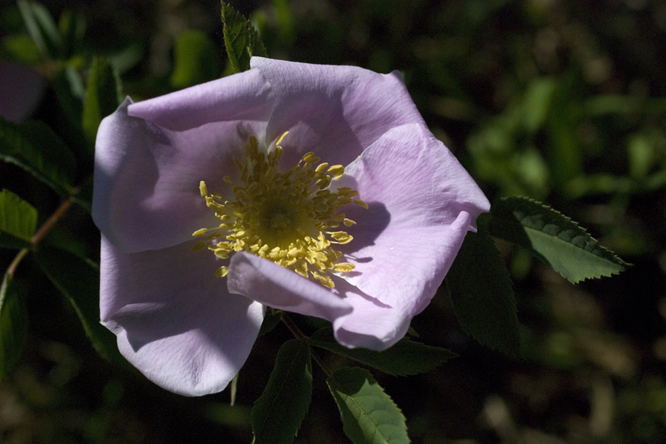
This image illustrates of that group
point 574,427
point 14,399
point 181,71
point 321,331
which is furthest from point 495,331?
point 14,399

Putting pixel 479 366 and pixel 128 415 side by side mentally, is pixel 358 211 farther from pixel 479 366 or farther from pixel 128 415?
pixel 128 415

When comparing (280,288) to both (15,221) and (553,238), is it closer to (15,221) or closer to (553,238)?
(553,238)

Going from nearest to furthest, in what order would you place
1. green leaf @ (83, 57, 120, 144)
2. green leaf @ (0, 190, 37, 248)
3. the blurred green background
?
1. green leaf @ (0, 190, 37, 248)
2. green leaf @ (83, 57, 120, 144)
3. the blurred green background

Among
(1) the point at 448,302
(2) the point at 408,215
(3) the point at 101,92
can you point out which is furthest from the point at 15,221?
(1) the point at 448,302

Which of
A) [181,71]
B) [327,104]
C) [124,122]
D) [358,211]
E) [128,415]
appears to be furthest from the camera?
[128,415]

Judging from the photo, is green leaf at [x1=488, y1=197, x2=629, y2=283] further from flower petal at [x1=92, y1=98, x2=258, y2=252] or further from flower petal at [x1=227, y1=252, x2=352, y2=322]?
flower petal at [x1=92, y1=98, x2=258, y2=252]

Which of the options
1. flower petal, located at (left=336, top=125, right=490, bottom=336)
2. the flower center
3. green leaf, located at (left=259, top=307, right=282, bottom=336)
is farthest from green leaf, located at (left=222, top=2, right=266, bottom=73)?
green leaf, located at (left=259, top=307, right=282, bottom=336)
